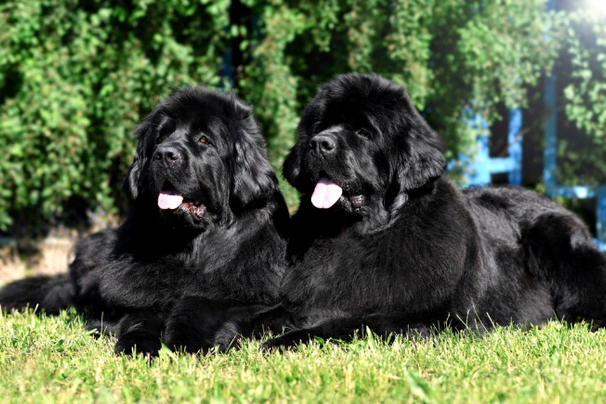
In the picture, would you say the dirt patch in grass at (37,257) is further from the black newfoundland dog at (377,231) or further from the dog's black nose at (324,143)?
the dog's black nose at (324,143)

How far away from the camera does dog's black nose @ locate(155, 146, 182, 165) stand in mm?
3648

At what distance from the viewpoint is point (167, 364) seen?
3.05 meters

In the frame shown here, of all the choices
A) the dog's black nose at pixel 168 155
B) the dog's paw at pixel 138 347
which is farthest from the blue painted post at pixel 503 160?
the dog's paw at pixel 138 347

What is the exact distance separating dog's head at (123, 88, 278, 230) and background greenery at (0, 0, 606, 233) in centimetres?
184

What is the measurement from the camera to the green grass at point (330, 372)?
2.59m

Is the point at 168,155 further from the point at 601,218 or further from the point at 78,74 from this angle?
the point at 601,218

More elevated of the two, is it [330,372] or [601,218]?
[330,372]

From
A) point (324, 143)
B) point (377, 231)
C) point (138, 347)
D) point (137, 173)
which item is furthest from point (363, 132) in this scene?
point (138, 347)

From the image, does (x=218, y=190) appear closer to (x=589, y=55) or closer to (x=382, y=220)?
(x=382, y=220)

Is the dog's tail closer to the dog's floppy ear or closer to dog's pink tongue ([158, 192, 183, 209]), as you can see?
dog's pink tongue ([158, 192, 183, 209])

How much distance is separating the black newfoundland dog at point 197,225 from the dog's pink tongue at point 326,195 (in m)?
0.42

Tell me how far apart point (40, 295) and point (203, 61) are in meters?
2.53

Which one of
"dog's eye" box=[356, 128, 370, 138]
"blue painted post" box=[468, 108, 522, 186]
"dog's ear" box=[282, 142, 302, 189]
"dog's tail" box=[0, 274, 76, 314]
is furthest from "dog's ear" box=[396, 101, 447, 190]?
"blue painted post" box=[468, 108, 522, 186]

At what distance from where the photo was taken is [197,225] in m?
3.87
